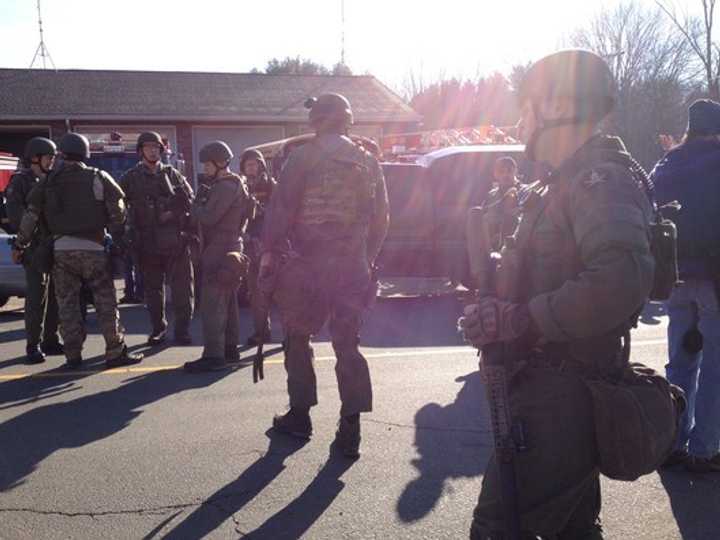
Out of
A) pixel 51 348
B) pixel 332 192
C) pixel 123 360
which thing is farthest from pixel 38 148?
pixel 332 192

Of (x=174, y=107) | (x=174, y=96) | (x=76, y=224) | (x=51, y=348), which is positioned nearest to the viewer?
(x=76, y=224)

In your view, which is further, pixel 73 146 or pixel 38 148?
pixel 38 148

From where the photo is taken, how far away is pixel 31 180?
280 inches

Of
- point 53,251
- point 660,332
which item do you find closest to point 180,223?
point 53,251

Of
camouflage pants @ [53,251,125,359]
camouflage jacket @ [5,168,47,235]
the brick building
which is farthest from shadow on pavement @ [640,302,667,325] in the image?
the brick building

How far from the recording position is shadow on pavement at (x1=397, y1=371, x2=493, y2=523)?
11.8 feet

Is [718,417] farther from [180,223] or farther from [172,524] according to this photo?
[180,223]

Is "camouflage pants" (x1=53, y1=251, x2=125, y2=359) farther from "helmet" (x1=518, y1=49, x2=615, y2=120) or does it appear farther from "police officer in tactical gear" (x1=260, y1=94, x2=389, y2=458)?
"helmet" (x1=518, y1=49, x2=615, y2=120)

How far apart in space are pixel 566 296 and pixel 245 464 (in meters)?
2.67

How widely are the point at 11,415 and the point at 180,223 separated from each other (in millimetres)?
2685

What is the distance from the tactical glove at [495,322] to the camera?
1995mm

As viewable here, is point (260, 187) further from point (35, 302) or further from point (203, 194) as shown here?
point (35, 302)

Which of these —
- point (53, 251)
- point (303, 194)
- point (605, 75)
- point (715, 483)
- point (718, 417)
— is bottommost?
point (715, 483)

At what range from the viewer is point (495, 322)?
202 centimetres
